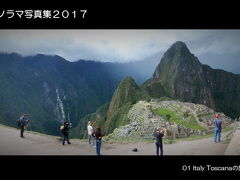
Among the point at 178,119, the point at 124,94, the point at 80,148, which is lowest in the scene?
the point at 80,148

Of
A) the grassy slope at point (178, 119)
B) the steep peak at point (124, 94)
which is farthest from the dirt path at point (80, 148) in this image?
the steep peak at point (124, 94)

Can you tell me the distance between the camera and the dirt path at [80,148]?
52.0 ft

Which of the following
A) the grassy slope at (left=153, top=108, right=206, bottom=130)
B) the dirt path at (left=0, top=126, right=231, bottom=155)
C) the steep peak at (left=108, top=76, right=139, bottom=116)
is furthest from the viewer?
the steep peak at (left=108, top=76, right=139, bottom=116)

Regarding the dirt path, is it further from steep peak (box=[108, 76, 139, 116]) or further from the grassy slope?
steep peak (box=[108, 76, 139, 116])

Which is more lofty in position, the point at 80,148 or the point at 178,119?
the point at 178,119

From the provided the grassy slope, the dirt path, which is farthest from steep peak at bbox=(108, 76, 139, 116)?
the dirt path

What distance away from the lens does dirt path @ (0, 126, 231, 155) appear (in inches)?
625

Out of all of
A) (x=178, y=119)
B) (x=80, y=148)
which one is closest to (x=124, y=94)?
(x=178, y=119)

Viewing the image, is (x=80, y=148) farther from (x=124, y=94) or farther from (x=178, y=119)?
(x=124, y=94)

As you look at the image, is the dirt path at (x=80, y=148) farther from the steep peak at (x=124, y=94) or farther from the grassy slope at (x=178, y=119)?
the steep peak at (x=124, y=94)

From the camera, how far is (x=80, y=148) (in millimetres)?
17453
